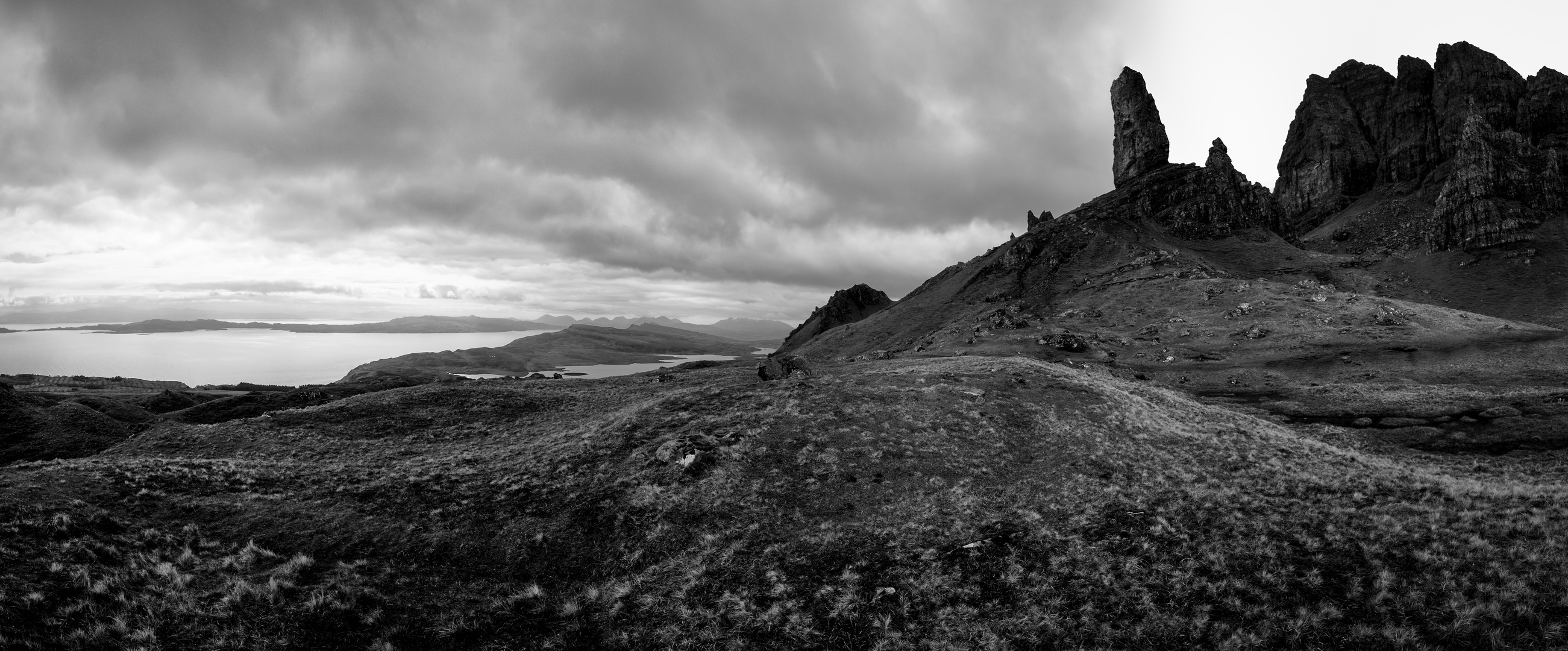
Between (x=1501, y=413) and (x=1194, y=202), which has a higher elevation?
(x=1194, y=202)

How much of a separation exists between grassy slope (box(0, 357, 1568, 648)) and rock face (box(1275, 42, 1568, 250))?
525 ft

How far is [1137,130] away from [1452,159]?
86807 mm

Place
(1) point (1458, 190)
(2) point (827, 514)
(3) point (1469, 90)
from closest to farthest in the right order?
(2) point (827, 514), (1) point (1458, 190), (3) point (1469, 90)

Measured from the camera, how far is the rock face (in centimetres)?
12975

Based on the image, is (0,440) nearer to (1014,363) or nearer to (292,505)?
(292,505)

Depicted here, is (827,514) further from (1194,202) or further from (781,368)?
(1194,202)

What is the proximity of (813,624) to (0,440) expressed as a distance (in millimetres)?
64494

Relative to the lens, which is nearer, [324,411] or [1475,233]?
[324,411]

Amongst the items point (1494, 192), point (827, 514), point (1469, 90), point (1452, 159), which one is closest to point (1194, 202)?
point (1494, 192)

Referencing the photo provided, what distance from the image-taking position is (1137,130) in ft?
588

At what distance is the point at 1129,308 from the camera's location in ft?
349

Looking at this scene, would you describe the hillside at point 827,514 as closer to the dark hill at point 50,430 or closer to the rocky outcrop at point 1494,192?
the dark hill at point 50,430

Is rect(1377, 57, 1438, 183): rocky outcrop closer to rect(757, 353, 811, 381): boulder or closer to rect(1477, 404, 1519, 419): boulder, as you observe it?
rect(1477, 404, 1519, 419): boulder

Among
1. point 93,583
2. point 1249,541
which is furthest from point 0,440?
point 1249,541
